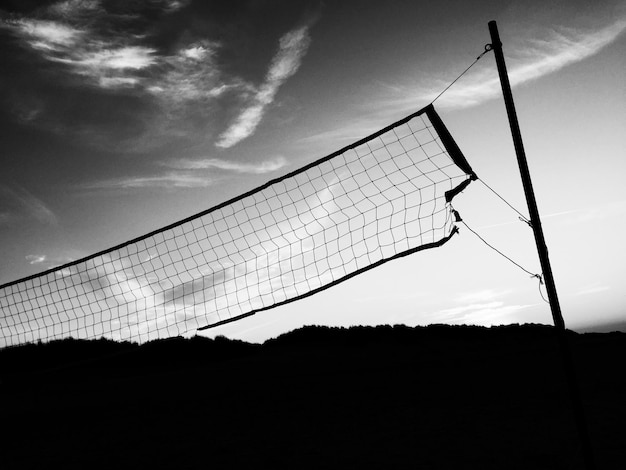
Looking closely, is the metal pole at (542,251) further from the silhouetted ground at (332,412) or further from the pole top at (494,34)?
the silhouetted ground at (332,412)

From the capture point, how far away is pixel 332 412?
33.7 ft

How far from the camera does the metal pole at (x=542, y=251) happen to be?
167 inches

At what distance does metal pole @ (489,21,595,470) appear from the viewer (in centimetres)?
425

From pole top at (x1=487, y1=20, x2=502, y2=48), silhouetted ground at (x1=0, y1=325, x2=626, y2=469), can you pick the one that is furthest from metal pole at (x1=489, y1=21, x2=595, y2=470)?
silhouetted ground at (x1=0, y1=325, x2=626, y2=469)

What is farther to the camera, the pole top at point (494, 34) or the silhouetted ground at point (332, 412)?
the silhouetted ground at point (332, 412)

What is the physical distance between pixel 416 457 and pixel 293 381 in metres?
7.22

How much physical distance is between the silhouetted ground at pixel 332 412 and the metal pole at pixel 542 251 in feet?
8.84

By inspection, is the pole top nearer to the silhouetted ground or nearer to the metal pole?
the metal pole

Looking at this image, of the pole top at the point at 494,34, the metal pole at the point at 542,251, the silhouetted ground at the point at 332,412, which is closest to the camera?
the metal pole at the point at 542,251

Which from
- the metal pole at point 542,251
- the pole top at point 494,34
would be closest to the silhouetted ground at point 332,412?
the metal pole at point 542,251

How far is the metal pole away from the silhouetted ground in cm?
269

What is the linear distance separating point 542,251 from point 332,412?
729 cm

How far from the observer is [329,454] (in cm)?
740

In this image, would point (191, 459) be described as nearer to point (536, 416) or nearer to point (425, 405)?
point (425, 405)
